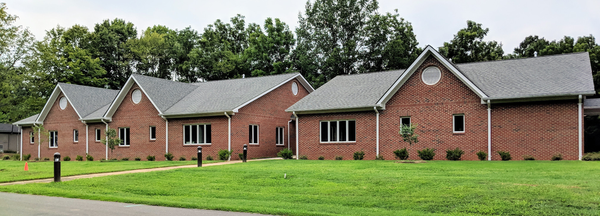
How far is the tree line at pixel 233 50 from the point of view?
45.7 meters

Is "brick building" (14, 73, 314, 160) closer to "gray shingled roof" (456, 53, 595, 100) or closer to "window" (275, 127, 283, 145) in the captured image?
"window" (275, 127, 283, 145)

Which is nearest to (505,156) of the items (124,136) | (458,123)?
(458,123)

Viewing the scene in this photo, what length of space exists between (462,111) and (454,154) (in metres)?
2.15

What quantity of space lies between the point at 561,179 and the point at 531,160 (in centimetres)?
902

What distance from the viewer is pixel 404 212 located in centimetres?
952

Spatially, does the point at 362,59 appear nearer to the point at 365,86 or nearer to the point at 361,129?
the point at 365,86

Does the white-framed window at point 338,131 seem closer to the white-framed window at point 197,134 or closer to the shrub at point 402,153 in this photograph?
the shrub at point 402,153

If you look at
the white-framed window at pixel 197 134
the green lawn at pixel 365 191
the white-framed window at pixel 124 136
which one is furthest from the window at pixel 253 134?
the green lawn at pixel 365 191

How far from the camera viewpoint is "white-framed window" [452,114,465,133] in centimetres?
2342

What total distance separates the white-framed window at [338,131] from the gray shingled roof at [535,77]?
679 centimetres

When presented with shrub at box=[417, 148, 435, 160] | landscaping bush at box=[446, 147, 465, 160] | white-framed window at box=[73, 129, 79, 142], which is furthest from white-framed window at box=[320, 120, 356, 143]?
white-framed window at box=[73, 129, 79, 142]

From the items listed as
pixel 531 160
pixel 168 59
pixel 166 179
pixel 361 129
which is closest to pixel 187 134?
pixel 361 129

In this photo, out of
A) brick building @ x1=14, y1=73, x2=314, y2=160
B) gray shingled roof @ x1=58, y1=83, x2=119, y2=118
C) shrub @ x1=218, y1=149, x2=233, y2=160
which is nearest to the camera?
shrub @ x1=218, y1=149, x2=233, y2=160

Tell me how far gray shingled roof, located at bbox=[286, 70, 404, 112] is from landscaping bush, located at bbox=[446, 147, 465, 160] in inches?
179
